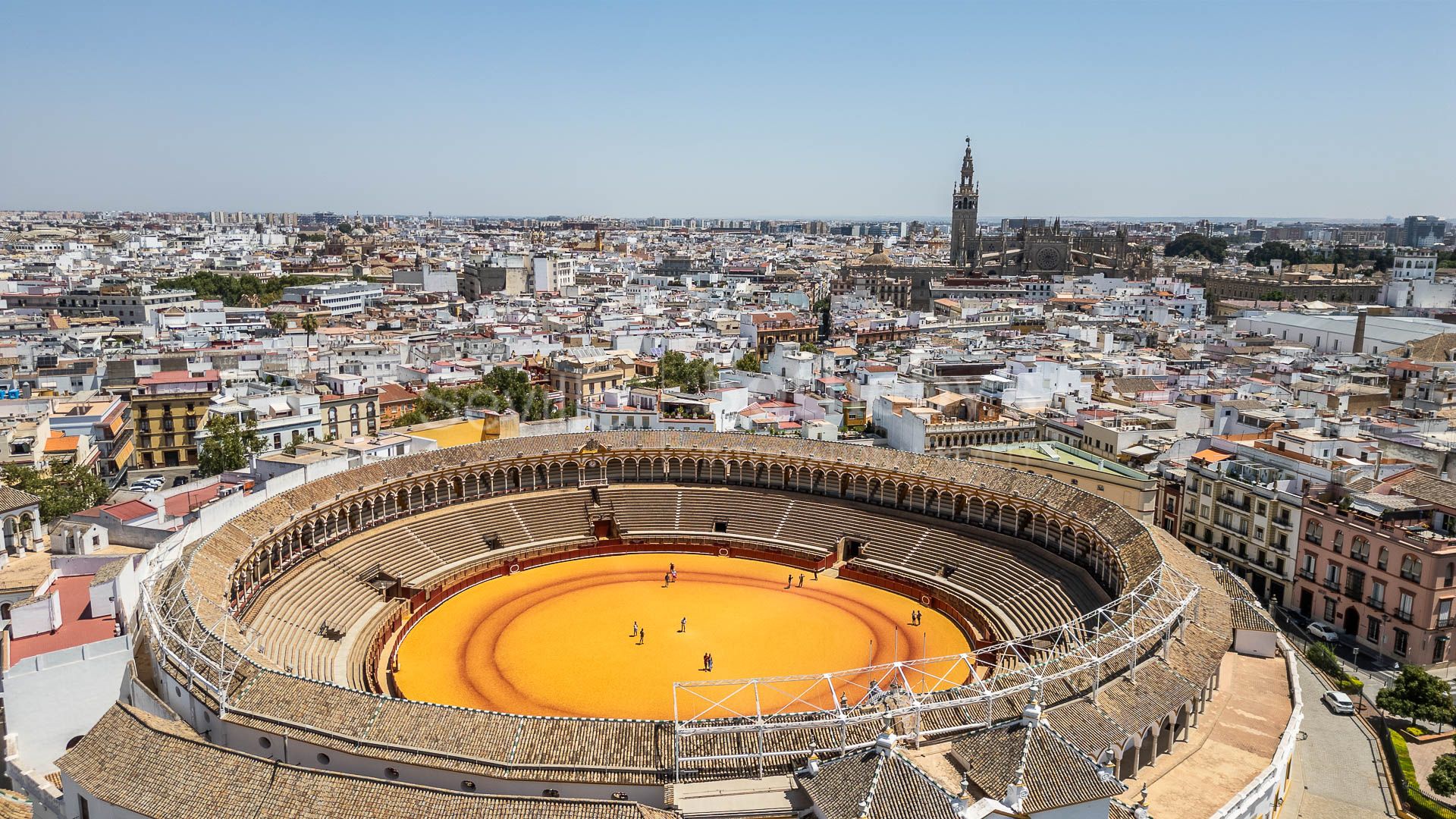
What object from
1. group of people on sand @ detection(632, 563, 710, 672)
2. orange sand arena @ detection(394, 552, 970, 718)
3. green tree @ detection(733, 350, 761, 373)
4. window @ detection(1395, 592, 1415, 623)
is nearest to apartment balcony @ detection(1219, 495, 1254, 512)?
window @ detection(1395, 592, 1415, 623)

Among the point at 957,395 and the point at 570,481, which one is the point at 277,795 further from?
the point at 957,395

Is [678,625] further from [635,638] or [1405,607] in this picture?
[1405,607]

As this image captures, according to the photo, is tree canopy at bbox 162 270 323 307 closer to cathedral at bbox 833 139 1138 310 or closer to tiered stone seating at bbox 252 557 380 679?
cathedral at bbox 833 139 1138 310

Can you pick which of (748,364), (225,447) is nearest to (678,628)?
(225,447)

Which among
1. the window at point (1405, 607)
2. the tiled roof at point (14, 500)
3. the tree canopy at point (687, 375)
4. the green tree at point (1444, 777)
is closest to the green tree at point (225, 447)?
the tiled roof at point (14, 500)

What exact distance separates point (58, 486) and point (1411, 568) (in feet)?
203

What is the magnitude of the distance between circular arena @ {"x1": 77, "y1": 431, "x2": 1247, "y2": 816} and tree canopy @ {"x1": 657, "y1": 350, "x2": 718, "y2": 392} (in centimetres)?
2310

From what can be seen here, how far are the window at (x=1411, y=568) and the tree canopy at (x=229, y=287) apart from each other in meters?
138

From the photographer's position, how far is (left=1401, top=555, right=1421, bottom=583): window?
1585 inches

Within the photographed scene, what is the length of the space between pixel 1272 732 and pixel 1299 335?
307 feet

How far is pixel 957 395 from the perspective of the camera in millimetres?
69375

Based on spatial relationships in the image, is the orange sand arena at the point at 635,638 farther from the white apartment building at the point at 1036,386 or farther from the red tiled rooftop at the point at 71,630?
the white apartment building at the point at 1036,386

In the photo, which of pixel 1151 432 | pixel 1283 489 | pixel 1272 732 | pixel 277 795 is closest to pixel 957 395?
pixel 1151 432

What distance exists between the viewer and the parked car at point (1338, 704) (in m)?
36.5
